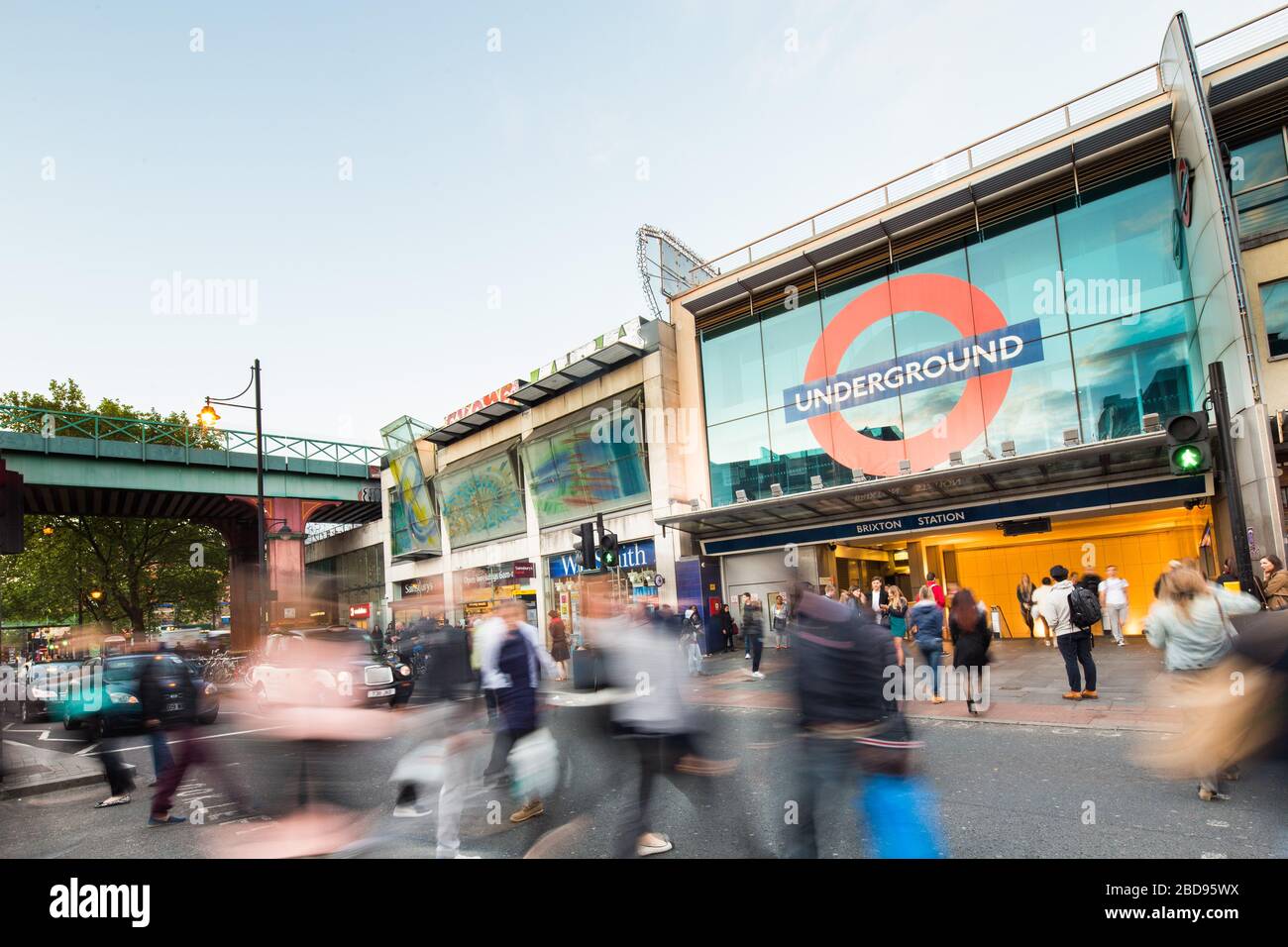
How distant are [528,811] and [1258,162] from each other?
17203 mm

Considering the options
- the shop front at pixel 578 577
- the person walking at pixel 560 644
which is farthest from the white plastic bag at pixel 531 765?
the shop front at pixel 578 577

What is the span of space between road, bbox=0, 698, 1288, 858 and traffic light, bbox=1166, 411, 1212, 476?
289cm

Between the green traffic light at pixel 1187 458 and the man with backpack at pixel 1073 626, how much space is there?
233 cm

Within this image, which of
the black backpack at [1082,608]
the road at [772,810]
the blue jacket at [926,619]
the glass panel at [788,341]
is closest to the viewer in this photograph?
the road at [772,810]

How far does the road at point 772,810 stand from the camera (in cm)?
481

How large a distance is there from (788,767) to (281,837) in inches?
181

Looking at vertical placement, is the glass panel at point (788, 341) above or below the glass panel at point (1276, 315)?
above

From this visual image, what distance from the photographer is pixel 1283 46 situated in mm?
13211

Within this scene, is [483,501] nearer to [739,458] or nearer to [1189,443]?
[739,458]

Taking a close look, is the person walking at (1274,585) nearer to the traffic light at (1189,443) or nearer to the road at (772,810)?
the traffic light at (1189,443)

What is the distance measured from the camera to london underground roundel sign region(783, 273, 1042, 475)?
16969 millimetres

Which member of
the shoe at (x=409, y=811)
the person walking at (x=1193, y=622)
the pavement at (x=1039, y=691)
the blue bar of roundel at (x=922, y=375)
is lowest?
the pavement at (x=1039, y=691)

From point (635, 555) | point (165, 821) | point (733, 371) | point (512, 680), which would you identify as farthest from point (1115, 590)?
point (165, 821)

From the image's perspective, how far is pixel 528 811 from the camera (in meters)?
6.00
